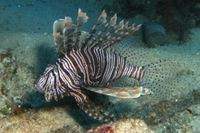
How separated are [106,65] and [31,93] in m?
1.82

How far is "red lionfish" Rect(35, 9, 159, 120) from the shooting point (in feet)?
8.57

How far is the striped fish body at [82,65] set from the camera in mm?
2627

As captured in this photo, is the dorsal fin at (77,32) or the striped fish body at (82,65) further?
the striped fish body at (82,65)

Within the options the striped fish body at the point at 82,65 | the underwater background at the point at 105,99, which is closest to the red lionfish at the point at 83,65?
the striped fish body at the point at 82,65

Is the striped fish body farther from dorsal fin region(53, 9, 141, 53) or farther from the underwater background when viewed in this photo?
the underwater background

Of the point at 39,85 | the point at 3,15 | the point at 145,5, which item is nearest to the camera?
the point at 39,85

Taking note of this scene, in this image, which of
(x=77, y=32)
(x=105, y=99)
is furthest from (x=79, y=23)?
(x=105, y=99)

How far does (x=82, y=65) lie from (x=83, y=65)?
0.02 m

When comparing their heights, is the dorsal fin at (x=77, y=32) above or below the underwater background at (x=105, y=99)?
above

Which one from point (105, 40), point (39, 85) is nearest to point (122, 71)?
point (105, 40)

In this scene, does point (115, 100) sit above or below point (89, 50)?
below

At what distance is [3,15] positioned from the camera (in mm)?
6941

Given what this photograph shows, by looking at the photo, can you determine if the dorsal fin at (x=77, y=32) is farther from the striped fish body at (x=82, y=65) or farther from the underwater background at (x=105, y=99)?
the underwater background at (x=105, y=99)

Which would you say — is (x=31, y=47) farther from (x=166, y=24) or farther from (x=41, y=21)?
(x=166, y=24)
